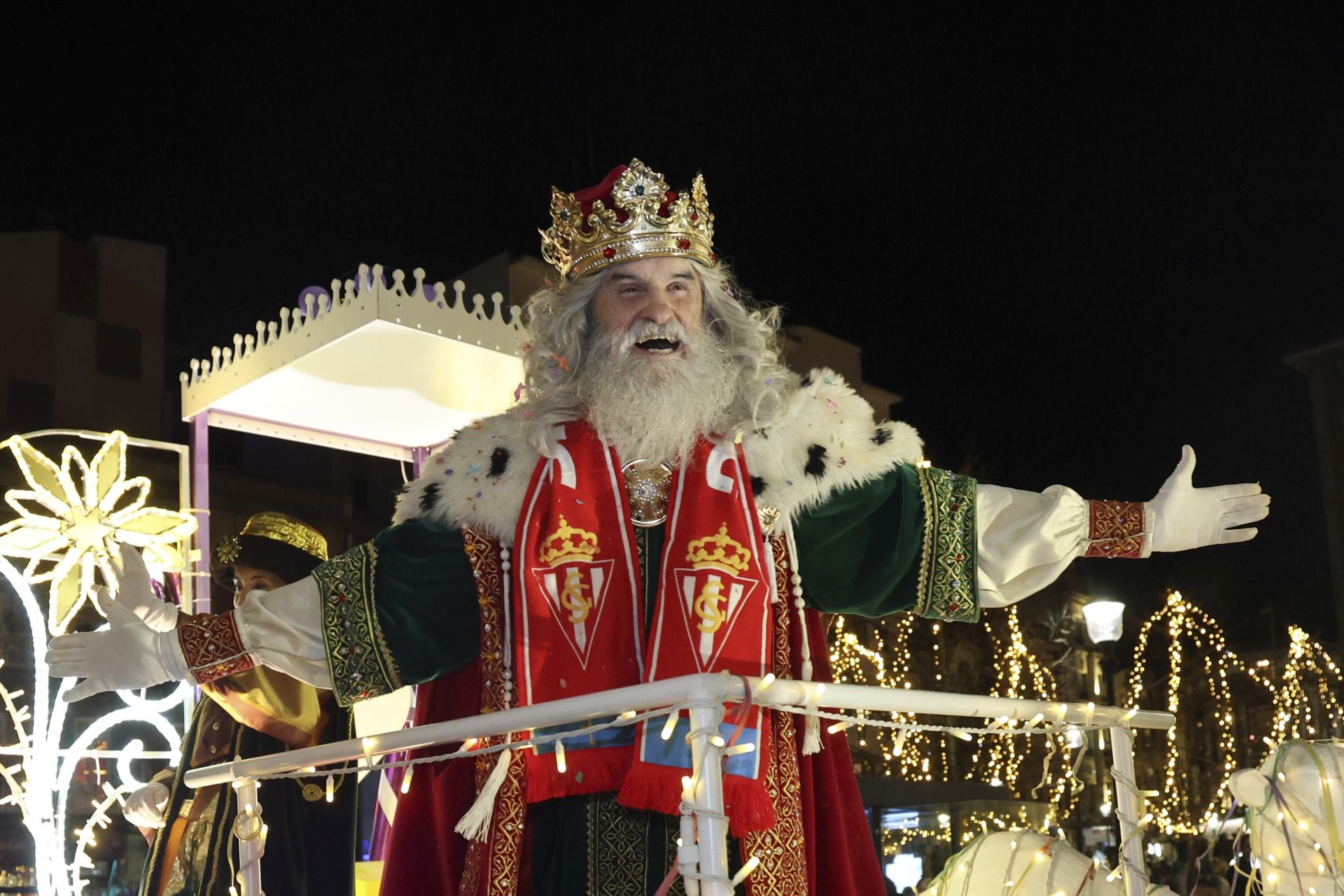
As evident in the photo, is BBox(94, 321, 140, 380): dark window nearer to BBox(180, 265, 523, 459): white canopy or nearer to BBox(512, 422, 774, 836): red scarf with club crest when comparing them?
BBox(180, 265, 523, 459): white canopy

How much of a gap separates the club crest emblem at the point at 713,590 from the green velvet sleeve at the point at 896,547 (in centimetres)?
24

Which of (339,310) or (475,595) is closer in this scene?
(475,595)

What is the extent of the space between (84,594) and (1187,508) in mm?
3769

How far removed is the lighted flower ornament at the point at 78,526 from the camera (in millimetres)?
5031

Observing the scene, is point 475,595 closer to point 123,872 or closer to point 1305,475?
point 123,872

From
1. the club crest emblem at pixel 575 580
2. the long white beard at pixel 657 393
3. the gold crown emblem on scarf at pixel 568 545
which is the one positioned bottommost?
the club crest emblem at pixel 575 580

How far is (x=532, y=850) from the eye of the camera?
2666mm

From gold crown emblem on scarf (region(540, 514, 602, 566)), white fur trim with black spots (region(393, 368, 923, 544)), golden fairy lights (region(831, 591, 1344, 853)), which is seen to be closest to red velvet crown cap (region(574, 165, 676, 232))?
white fur trim with black spots (region(393, 368, 923, 544))

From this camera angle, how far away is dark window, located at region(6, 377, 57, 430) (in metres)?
14.9

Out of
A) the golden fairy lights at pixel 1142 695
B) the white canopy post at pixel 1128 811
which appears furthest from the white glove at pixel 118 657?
the golden fairy lights at pixel 1142 695

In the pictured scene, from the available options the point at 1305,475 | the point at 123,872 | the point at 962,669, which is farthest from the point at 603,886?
the point at 962,669

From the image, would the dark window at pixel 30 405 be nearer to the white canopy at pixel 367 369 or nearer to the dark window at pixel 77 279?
the dark window at pixel 77 279

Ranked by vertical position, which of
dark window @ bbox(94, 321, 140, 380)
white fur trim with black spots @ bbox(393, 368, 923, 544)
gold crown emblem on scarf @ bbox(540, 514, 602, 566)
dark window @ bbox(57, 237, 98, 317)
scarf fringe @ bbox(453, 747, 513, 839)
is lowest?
scarf fringe @ bbox(453, 747, 513, 839)

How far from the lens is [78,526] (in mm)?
5145
